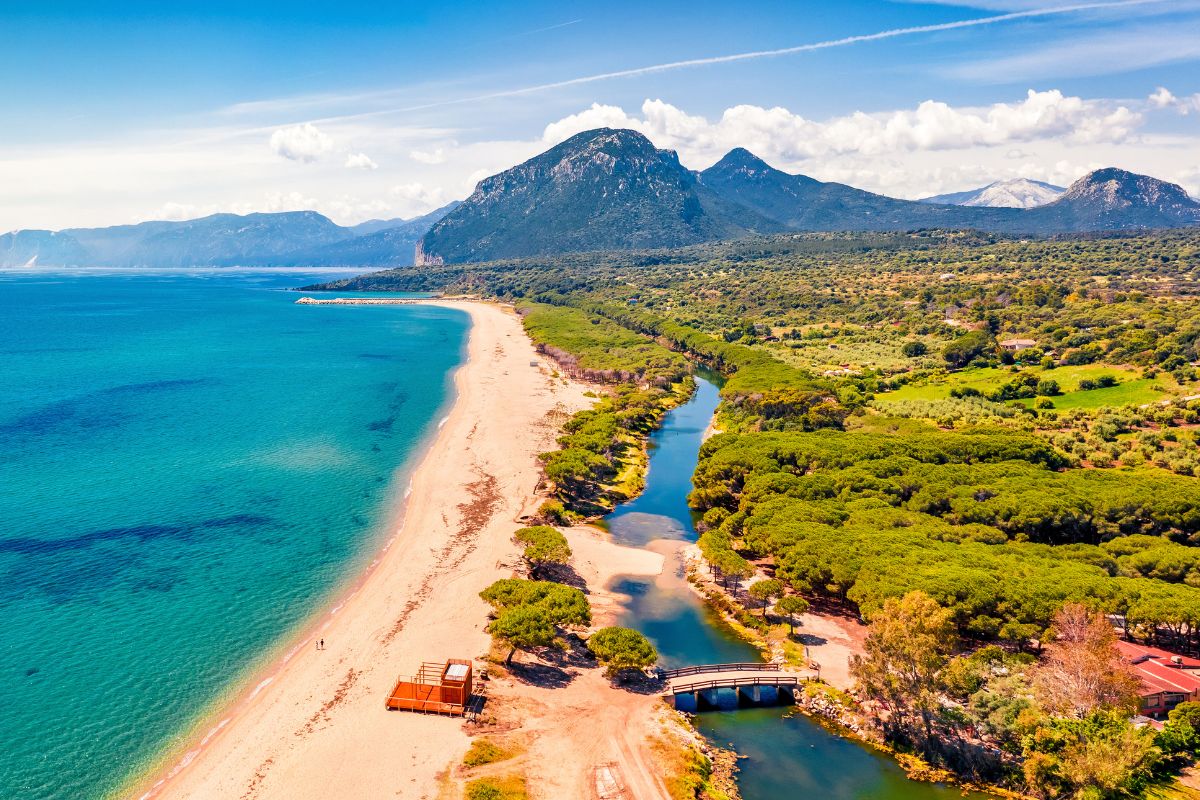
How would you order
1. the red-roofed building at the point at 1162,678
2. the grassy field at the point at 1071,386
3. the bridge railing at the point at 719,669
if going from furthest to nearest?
the grassy field at the point at 1071,386, the bridge railing at the point at 719,669, the red-roofed building at the point at 1162,678

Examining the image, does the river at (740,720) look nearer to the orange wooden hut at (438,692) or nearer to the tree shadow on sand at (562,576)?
the tree shadow on sand at (562,576)

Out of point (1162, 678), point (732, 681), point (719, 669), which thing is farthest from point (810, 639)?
point (1162, 678)

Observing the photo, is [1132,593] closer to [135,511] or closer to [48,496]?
[135,511]

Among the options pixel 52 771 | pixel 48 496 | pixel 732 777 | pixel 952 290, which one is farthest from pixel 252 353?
pixel 952 290

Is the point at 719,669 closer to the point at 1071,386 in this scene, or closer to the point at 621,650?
the point at 621,650

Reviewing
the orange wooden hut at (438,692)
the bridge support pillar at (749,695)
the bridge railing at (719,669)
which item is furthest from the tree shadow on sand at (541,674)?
the bridge support pillar at (749,695)

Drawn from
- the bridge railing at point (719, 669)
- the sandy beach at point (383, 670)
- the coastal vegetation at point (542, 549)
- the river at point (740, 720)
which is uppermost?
the coastal vegetation at point (542, 549)

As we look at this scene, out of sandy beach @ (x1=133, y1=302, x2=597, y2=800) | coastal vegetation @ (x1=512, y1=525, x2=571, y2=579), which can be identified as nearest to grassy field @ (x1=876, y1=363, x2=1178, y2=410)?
coastal vegetation @ (x1=512, y1=525, x2=571, y2=579)
